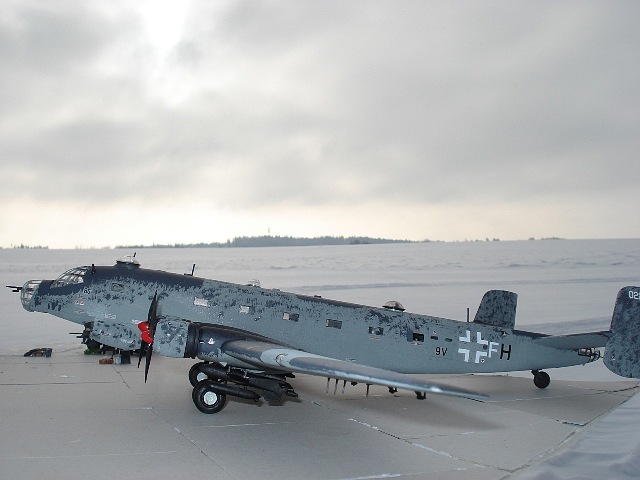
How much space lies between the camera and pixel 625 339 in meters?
15.0

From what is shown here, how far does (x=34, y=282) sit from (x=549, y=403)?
13.9m

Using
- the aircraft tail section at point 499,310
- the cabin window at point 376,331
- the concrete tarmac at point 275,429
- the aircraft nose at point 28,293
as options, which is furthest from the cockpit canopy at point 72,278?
the aircraft tail section at point 499,310

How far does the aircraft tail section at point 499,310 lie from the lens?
17.4m

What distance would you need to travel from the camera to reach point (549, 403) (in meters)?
15.7

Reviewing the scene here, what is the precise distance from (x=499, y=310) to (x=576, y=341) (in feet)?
7.32

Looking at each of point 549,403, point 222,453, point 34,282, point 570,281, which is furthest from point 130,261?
point 570,281

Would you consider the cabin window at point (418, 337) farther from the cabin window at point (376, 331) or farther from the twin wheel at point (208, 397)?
the twin wheel at point (208, 397)

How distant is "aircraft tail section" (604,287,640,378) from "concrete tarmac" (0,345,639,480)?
122cm

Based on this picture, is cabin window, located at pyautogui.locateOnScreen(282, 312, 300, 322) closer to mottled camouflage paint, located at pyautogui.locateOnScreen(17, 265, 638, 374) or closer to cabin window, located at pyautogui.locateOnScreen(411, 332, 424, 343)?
mottled camouflage paint, located at pyautogui.locateOnScreen(17, 265, 638, 374)

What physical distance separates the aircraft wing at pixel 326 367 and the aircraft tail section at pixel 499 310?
285 inches

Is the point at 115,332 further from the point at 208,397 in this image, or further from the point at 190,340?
the point at 208,397

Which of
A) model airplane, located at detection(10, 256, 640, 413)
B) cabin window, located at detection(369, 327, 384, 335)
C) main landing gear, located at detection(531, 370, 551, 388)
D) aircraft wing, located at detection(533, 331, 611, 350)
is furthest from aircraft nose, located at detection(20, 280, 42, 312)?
main landing gear, located at detection(531, 370, 551, 388)

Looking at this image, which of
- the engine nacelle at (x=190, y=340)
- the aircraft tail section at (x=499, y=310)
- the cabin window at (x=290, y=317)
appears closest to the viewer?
the engine nacelle at (x=190, y=340)

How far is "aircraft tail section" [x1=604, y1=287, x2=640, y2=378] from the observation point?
14.9 m
